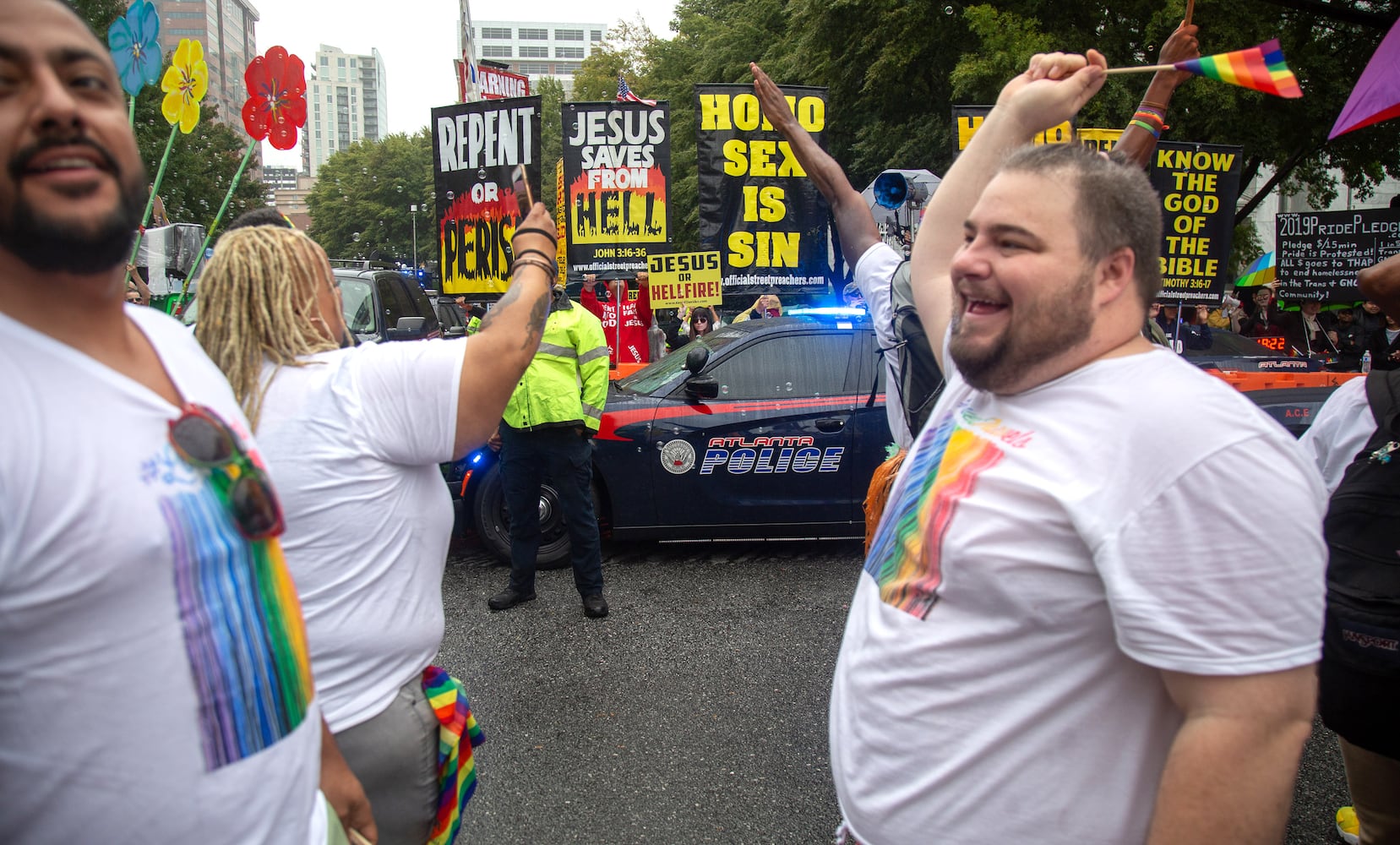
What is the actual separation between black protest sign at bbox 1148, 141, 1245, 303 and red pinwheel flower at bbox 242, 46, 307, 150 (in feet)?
22.6

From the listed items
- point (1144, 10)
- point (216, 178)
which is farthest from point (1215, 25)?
point (216, 178)

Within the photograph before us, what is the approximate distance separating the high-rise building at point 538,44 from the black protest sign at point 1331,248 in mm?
155442

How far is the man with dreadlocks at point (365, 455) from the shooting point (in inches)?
68.3

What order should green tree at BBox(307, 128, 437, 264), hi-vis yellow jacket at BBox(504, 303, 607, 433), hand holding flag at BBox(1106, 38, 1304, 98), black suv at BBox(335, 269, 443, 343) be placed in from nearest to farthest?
hand holding flag at BBox(1106, 38, 1304, 98), hi-vis yellow jacket at BBox(504, 303, 607, 433), black suv at BBox(335, 269, 443, 343), green tree at BBox(307, 128, 437, 264)

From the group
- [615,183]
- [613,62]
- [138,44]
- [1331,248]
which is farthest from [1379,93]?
[613,62]

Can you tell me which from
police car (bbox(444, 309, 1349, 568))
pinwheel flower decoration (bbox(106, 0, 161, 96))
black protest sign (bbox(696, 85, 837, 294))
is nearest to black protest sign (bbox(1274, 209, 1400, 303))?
police car (bbox(444, 309, 1349, 568))

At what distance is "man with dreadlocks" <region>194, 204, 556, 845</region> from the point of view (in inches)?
68.3

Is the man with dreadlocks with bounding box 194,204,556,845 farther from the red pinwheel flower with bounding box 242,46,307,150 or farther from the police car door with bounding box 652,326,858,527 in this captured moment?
the red pinwheel flower with bounding box 242,46,307,150

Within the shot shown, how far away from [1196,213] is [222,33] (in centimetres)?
15060

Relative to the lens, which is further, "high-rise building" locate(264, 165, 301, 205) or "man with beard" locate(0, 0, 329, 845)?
"high-rise building" locate(264, 165, 301, 205)

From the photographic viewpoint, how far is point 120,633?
42.0 inches

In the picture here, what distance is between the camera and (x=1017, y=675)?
4.44ft

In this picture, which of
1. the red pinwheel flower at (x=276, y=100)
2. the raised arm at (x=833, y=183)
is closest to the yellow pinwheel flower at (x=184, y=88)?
the red pinwheel flower at (x=276, y=100)

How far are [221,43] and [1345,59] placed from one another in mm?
138204
